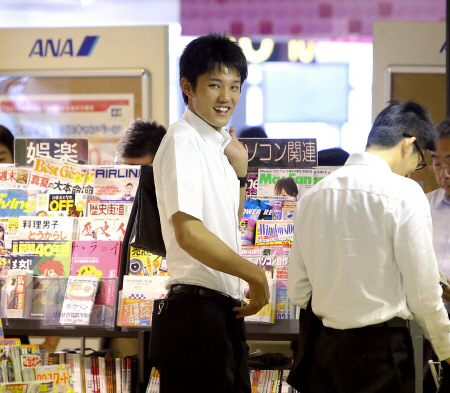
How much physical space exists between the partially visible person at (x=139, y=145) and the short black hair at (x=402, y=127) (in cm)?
172

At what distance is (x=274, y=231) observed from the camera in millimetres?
2598

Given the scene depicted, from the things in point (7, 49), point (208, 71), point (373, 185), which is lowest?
point (373, 185)

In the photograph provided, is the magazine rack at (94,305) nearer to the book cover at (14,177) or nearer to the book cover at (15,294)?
the book cover at (15,294)

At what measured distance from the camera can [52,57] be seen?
195 inches

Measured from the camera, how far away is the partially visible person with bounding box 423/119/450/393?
2.95 m

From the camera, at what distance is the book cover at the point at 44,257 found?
2.60 m

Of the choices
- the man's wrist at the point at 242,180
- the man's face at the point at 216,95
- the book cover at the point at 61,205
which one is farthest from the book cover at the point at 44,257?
the man's face at the point at 216,95

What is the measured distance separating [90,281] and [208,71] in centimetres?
123

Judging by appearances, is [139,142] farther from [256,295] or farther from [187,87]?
[256,295]

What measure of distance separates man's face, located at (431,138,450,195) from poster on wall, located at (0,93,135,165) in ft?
9.03

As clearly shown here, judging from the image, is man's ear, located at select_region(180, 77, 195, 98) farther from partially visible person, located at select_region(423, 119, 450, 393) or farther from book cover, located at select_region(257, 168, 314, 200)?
partially visible person, located at select_region(423, 119, 450, 393)

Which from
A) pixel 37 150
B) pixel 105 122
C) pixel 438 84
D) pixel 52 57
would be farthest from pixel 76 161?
pixel 438 84

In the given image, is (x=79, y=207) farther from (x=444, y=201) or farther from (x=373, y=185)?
(x=444, y=201)

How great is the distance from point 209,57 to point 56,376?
118cm
